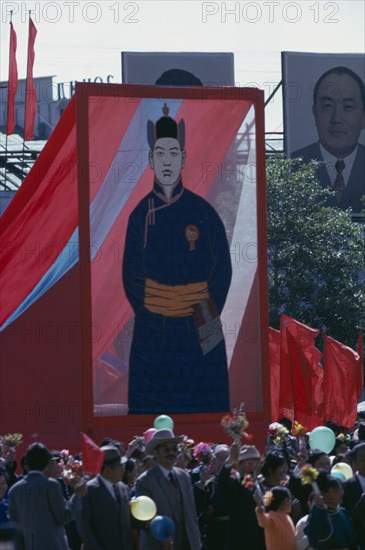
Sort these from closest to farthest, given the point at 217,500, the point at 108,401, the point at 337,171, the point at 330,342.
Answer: the point at 217,500 → the point at 108,401 → the point at 330,342 → the point at 337,171

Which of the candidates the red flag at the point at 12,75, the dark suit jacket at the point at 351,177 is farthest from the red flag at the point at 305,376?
the dark suit jacket at the point at 351,177

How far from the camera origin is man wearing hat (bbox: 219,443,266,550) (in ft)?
34.3

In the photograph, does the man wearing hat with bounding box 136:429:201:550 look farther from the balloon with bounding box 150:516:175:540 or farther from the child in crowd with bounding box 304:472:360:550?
the child in crowd with bounding box 304:472:360:550

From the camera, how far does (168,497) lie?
33.6ft

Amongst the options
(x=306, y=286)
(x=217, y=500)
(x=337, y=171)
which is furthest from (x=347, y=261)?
(x=217, y=500)

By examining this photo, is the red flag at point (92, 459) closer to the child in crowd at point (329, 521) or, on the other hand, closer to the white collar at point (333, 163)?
the child in crowd at point (329, 521)

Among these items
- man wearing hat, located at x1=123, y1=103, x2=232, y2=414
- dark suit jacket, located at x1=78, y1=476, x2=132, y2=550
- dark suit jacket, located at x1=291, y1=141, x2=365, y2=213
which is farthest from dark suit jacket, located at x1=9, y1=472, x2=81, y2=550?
dark suit jacket, located at x1=291, y1=141, x2=365, y2=213

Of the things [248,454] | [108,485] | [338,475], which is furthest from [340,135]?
[108,485]

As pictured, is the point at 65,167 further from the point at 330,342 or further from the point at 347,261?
the point at 347,261

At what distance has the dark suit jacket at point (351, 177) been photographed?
48.2m

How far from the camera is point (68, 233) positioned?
685 inches

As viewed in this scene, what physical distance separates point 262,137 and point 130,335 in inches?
123

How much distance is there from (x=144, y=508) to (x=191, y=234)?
760cm

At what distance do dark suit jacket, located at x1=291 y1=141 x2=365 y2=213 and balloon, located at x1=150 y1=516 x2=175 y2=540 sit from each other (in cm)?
3839
